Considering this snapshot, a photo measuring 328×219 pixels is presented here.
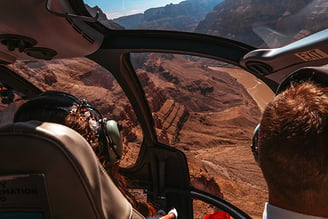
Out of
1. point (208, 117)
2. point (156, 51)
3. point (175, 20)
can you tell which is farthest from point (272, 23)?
point (208, 117)

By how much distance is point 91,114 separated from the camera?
1.23 meters

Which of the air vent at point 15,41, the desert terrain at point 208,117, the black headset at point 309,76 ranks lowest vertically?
the desert terrain at point 208,117

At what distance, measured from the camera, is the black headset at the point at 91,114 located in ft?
3.60

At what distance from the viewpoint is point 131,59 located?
125 inches

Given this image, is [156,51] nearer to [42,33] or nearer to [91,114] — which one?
[42,33]

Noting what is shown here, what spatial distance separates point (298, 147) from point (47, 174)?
0.58 metres

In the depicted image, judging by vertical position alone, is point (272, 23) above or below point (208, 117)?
above

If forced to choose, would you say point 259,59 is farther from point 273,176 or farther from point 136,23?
point 136,23

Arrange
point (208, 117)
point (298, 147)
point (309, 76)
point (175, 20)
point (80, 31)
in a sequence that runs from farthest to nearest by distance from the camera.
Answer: point (208, 117) → point (175, 20) → point (80, 31) → point (309, 76) → point (298, 147)

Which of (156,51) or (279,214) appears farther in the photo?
(156,51)

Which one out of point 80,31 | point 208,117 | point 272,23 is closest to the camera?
point 80,31

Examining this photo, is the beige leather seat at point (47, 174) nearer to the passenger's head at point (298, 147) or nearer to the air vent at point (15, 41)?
the passenger's head at point (298, 147)

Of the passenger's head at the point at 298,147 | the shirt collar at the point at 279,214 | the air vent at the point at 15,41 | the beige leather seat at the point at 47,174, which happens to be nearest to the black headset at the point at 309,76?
the passenger's head at the point at 298,147

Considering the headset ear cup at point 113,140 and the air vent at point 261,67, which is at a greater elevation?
the air vent at point 261,67
